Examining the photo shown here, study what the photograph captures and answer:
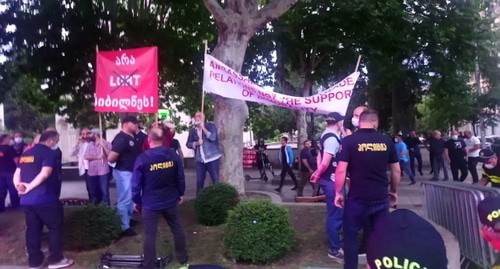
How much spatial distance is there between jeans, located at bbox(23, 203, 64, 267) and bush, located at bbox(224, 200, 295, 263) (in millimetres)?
2188

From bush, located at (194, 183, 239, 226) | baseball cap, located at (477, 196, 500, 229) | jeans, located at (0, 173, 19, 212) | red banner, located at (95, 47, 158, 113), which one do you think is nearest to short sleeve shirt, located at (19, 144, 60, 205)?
red banner, located at (95, 47, 158, 113)

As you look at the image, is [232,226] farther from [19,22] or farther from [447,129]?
[447,129]

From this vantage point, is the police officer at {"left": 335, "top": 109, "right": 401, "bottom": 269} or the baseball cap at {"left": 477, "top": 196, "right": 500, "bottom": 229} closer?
the baseball cap at {"left": 477, "top": 196, "right": 500, "bottom": 229}

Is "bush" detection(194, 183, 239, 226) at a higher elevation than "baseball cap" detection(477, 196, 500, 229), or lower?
lower

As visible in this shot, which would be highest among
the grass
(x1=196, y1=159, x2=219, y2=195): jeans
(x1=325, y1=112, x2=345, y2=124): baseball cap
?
(x1=325, y1=112, x2=345, y2=124): baseball cap

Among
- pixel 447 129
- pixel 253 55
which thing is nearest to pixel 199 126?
pixel 253 55

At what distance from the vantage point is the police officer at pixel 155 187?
678 cm

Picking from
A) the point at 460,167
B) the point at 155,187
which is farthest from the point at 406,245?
the point at 460,167

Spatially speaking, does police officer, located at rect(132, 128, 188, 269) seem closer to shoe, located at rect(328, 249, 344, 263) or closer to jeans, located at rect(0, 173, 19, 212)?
shoe, located at rect(328, 249, 344, 263)

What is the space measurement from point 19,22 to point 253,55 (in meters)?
8.18

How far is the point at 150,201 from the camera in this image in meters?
6.80

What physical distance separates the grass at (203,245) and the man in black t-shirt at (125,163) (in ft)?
1.25

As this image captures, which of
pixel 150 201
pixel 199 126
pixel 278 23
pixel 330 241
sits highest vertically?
pixel 278 23

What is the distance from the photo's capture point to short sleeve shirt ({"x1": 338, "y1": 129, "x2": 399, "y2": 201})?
6.02 metres
